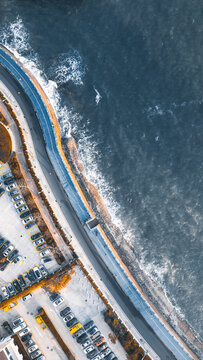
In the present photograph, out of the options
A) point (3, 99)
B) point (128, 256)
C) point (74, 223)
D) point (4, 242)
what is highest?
point (3, 99)

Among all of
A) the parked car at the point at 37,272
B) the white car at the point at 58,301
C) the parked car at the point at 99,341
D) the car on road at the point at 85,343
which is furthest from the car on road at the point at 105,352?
the parked car at the point at 37,272

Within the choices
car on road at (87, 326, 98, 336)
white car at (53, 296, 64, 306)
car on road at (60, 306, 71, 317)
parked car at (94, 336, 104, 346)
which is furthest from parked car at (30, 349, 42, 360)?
parked car at (94, 336, 104, 346)

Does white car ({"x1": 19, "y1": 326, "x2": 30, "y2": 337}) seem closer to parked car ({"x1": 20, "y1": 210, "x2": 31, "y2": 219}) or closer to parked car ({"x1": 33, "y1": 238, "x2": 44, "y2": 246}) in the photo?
parked car ({"x1": 33, "y1": 238, "x2": 44, "y2": 246})

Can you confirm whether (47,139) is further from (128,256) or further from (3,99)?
(128,256)

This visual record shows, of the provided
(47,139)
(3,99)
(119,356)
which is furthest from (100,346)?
(3,99)

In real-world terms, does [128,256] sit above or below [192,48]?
below

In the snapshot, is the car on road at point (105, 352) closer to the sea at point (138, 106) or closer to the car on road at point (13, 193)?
the sea at point (138, 106)
